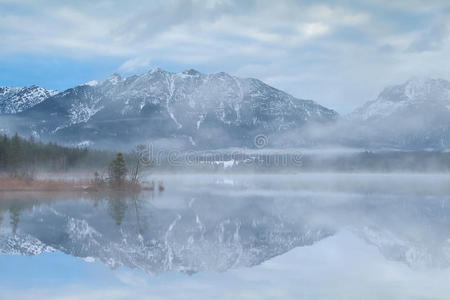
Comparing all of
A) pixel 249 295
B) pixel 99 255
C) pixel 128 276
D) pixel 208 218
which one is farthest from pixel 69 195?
pixel 249 295

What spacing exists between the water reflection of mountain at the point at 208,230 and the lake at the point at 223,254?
0.07 metres

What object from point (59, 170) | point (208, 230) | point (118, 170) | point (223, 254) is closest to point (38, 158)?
point (59, 170)

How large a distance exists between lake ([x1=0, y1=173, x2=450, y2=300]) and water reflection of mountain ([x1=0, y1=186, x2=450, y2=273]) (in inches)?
2.6

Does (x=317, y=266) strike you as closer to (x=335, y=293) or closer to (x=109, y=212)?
(x=335, y=293)

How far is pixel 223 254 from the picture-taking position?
24.3m

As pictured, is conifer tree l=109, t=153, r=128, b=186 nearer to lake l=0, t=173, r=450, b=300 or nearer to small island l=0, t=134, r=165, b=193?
small island l=0, t=134, r=165, b=193

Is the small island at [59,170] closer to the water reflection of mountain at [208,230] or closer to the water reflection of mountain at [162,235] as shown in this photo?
the water reflection of mountain at [208,230]

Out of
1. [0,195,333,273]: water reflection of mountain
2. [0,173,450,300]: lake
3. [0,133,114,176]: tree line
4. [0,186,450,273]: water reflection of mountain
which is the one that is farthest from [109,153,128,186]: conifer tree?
[0,173,450,300]: lake

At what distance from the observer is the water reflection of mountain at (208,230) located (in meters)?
23.8

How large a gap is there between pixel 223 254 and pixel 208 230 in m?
8.97

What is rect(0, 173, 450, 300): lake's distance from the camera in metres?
17.3

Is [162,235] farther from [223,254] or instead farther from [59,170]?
[59,170]

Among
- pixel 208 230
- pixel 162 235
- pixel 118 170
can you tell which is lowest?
pixel 208 230

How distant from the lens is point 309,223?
36812 mm
